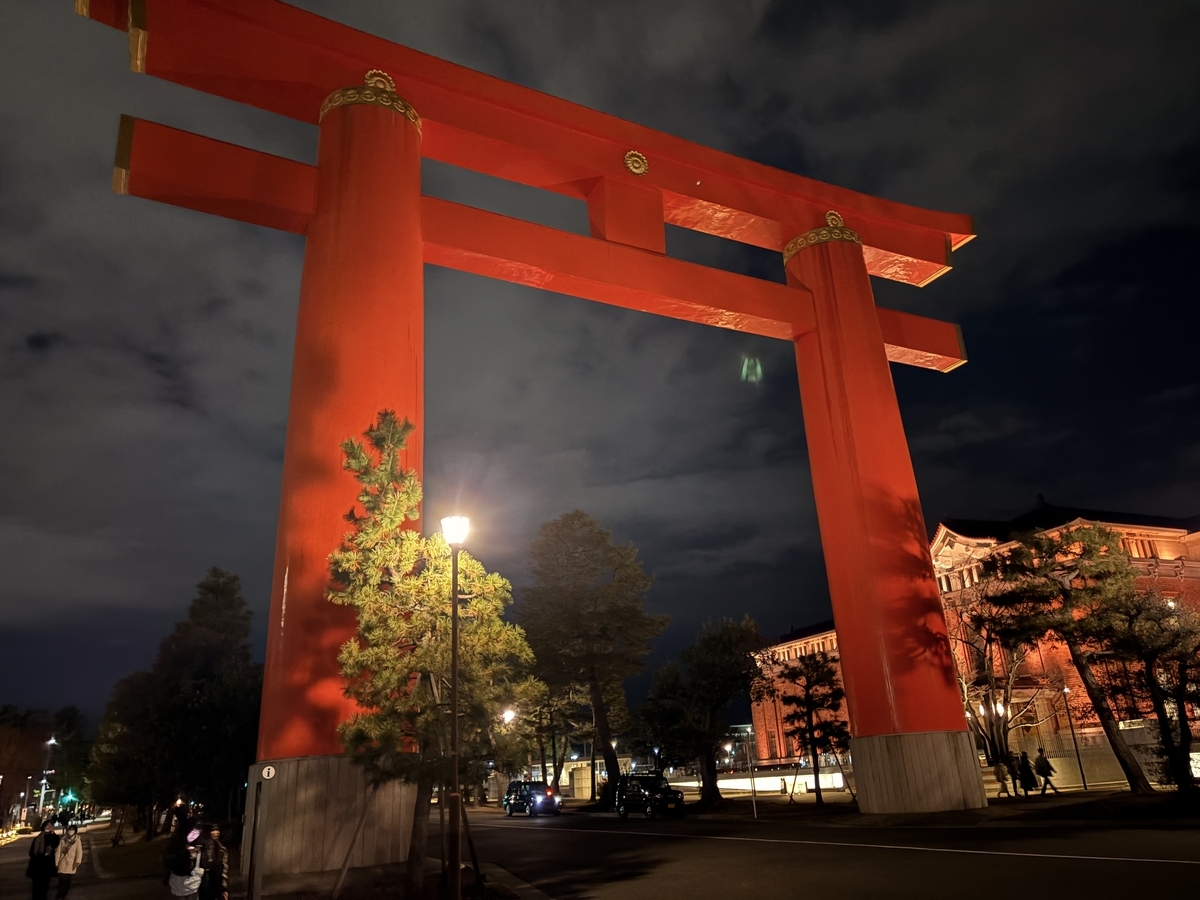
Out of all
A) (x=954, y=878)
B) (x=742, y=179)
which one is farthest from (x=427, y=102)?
(x=954, y=878)

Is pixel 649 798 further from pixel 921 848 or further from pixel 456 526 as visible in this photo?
pixel 456 526

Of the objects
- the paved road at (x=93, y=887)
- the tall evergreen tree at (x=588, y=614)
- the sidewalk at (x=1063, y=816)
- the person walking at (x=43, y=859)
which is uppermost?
the tall evergreen tree at (x=588, y=614)

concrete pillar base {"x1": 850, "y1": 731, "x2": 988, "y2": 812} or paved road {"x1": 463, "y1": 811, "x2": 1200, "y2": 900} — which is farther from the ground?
concrete pillar base {"x1": 850, "y1": 731, "x2": 988, "y2": 812}

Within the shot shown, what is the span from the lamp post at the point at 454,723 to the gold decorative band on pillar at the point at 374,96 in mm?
9643

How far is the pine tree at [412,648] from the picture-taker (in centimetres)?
922

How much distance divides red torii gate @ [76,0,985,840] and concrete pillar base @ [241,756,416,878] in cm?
35

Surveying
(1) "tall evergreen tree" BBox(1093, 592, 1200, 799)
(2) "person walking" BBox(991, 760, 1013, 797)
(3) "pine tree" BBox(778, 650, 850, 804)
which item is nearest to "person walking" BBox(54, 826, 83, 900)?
(1) "tall evergreen tree" BBox(1093, 592, 1200, 799)

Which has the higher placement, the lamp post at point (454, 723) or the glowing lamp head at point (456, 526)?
the glowing lamp head at point (456, 526)

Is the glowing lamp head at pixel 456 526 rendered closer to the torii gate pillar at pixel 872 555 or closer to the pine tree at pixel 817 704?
the torii gate pillar at pixel 872 555

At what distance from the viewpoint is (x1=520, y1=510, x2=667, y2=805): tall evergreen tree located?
103 feet

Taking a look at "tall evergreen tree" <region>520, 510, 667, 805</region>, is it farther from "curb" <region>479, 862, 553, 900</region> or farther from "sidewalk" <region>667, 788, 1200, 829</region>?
"curb" <region>479, 862, 553, 900</region>

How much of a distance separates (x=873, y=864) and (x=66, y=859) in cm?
1061

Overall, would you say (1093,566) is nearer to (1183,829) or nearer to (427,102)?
(1183,829)

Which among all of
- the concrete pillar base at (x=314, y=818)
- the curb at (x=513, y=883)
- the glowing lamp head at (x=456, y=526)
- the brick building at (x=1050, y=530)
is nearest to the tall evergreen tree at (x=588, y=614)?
the brick building at (x=1050, y=530)
